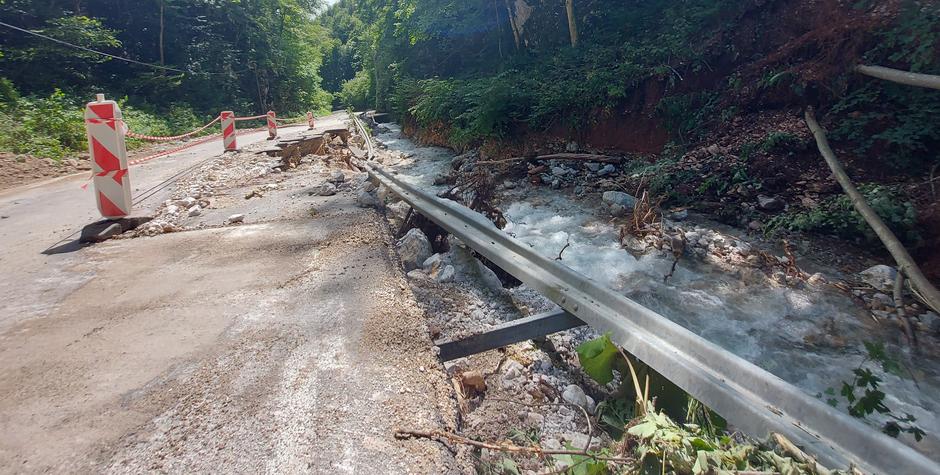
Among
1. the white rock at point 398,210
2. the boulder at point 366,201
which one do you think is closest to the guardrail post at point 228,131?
the white rock at point 398,210

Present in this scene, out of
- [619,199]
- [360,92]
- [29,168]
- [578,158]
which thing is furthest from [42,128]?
[360,92]

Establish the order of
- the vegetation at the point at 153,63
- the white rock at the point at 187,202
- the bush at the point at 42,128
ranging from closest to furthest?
the white rock at the point at 187,202, the bush at the point at 42,128, the vegetation at the point at 153,63

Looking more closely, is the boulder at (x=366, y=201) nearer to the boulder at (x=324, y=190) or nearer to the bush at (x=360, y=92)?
the boulder at (x=324, y=190)

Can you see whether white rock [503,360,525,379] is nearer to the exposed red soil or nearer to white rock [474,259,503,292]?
white rock [474,259,503,292]

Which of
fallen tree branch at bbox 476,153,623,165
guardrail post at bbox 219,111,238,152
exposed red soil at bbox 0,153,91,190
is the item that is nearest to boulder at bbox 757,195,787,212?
fallen tree branch at bbox 476,153,623,165

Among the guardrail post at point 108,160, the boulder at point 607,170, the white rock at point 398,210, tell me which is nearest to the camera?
the guardrail post at point 108,160

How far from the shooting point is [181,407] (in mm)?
1767

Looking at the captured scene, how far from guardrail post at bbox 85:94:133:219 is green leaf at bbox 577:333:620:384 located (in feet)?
16.1

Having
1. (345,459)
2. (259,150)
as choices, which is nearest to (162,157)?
(259,150)

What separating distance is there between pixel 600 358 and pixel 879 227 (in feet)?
14.0

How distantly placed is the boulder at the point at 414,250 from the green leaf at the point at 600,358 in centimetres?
207

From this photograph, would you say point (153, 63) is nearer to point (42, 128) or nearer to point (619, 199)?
point (42, 128)

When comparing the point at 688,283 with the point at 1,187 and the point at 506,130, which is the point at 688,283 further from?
the point at 1,187

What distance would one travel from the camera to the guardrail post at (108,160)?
474cm
